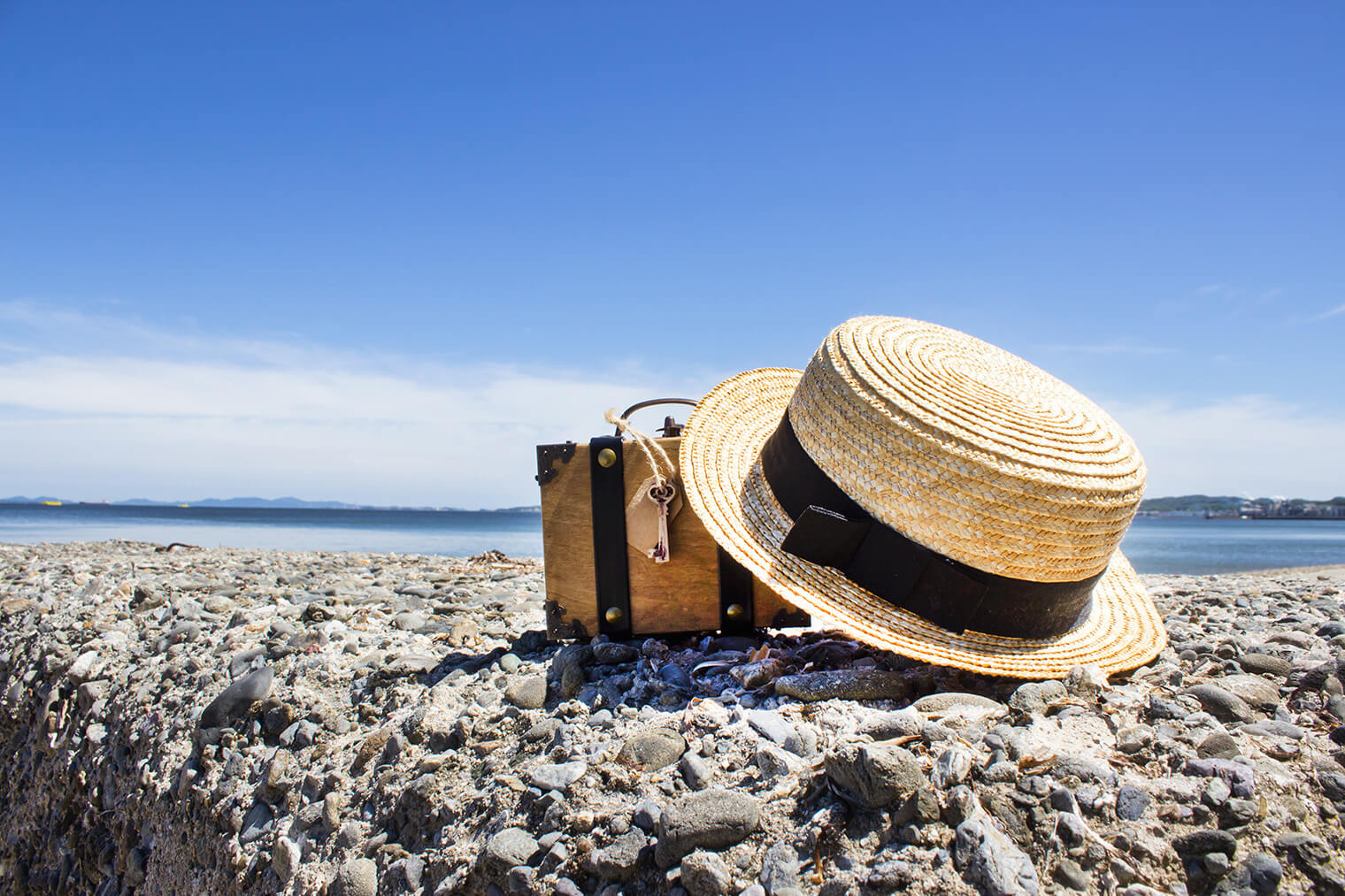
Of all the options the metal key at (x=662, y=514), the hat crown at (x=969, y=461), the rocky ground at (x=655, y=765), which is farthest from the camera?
the metal key at (x=662, y=514)

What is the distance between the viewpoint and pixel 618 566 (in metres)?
3.26

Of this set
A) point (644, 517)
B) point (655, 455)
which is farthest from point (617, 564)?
point (655, 455)

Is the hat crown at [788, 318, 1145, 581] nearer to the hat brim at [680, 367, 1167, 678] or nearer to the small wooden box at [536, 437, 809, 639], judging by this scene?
the hat brim at [680, 367, 1167, 678]

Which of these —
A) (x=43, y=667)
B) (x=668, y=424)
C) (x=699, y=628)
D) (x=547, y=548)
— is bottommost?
(x=43, y=667)

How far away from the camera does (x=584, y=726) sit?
238 centimetres

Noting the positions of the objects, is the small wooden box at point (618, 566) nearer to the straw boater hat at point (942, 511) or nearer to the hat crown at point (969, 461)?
the straw boater hat at point (942, 511)

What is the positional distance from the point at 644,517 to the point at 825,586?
87 cm

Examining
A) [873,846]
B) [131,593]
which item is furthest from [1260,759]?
[131,593]

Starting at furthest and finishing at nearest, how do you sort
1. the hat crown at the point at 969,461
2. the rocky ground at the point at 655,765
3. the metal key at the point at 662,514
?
the metal key at the point at 662,514 < the hat crown at the point at 969,461 < the rocky ground at the point at 655,765

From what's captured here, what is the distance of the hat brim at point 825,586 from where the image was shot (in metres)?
2.56

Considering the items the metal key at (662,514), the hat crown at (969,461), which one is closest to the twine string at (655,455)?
the metal key at (662,514)

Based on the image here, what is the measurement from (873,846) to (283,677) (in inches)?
101

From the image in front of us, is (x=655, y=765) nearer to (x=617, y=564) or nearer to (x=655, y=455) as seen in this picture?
(x=617, y=564)

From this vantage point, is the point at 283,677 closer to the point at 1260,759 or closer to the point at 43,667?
the point at 43,667
